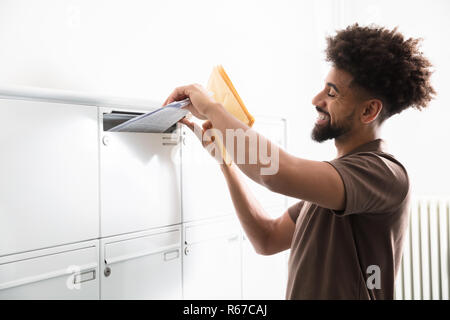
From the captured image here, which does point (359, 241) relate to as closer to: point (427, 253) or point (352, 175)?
point (352, 175)

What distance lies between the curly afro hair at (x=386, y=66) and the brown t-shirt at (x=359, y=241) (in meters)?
0.14

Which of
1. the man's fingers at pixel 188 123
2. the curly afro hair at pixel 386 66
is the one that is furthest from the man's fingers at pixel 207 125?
the curly afro hair at pixel 386 66

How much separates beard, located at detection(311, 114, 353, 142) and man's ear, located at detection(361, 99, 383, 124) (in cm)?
4

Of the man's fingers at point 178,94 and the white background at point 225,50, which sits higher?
the white background at point 225,50

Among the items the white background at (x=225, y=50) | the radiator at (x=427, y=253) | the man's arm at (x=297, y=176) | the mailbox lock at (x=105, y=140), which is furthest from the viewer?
the radiator at (x=427, y=253)

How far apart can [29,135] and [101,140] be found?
193 mm

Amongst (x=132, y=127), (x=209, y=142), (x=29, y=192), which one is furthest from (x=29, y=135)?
(x=209, y=142)

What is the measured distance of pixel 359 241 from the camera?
88 centimetres

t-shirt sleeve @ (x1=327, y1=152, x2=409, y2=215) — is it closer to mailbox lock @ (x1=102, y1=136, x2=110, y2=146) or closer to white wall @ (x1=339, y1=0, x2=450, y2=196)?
mailbox lock @ (x1=102, y1=136, x2=110, y2=146)

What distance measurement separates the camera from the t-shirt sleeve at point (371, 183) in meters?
0.76

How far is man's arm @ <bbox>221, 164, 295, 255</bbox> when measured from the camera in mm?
1188

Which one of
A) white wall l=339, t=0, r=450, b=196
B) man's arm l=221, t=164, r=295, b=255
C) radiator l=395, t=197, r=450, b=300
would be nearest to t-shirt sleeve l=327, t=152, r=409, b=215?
man's arm l=221, t=164, r=295, b=255

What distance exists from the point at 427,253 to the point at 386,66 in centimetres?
160

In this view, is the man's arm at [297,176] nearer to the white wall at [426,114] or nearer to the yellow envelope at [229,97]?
the yellow envelope at [229,97]
